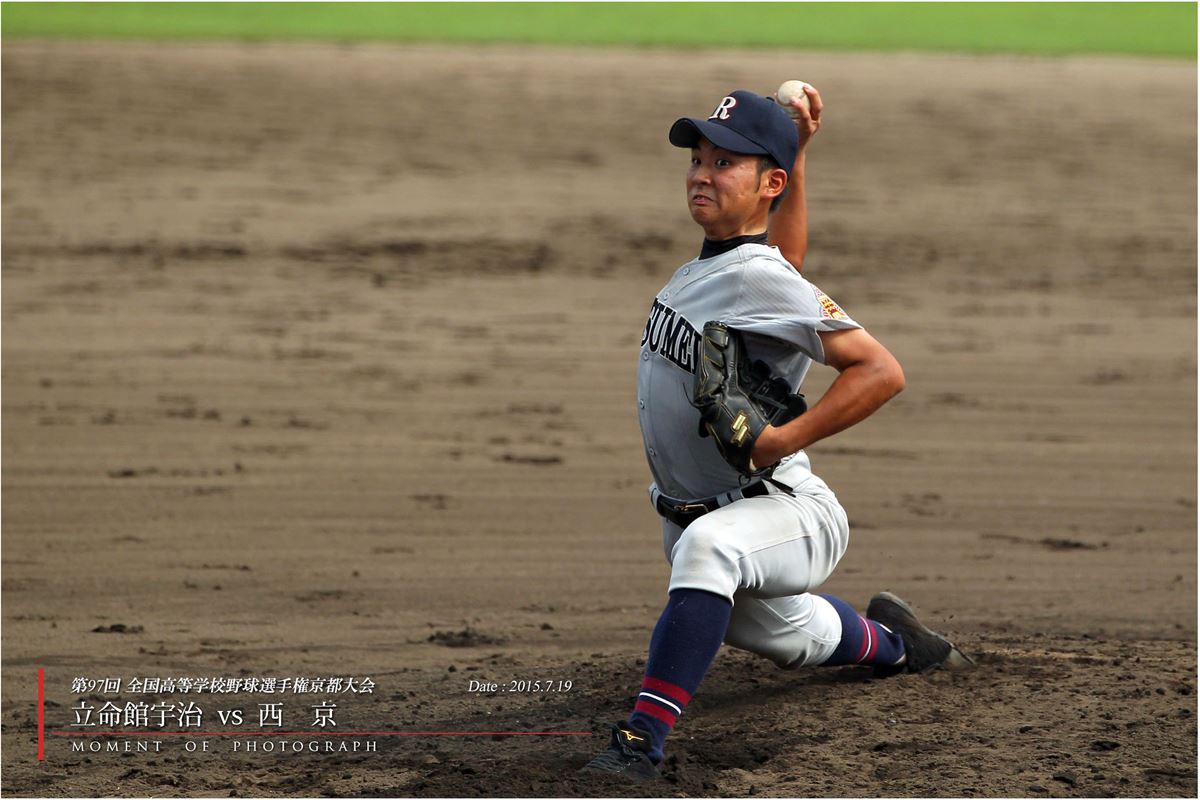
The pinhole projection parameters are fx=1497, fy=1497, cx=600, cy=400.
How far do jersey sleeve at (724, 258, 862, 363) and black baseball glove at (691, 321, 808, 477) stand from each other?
0.07 m

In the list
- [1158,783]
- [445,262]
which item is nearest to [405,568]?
[1158,783]

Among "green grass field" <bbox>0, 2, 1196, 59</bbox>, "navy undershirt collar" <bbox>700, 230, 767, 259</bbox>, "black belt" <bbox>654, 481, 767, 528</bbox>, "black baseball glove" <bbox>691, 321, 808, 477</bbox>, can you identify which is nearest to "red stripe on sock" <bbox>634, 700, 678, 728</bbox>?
"black belt" <bbox>654, 481, 767, 528</bbox>

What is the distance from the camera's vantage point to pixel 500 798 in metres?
3.28

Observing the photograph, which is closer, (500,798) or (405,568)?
(500,798)

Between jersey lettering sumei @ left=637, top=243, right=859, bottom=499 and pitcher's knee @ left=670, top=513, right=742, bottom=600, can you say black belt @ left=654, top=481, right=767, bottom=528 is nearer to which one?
jersey lettering sumei @ left=637, top=243, right=859, bottom=499

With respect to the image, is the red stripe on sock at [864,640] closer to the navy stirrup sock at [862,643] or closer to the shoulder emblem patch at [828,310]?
the navy stirrup sock at [862,643]

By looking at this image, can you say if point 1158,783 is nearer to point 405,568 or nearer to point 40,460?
point 405,568

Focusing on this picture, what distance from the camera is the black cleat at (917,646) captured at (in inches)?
166

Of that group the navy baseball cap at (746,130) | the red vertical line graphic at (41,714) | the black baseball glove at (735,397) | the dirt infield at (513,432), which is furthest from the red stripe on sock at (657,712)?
the red vertical line graphic at (41,714)

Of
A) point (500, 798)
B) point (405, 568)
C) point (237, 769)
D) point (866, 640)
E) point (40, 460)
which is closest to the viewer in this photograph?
point (500, 798)

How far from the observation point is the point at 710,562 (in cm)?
330

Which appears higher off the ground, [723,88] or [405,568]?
[723,88]

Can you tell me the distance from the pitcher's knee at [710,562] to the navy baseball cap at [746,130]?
2.84ft

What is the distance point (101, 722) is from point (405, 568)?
5.59 feet
